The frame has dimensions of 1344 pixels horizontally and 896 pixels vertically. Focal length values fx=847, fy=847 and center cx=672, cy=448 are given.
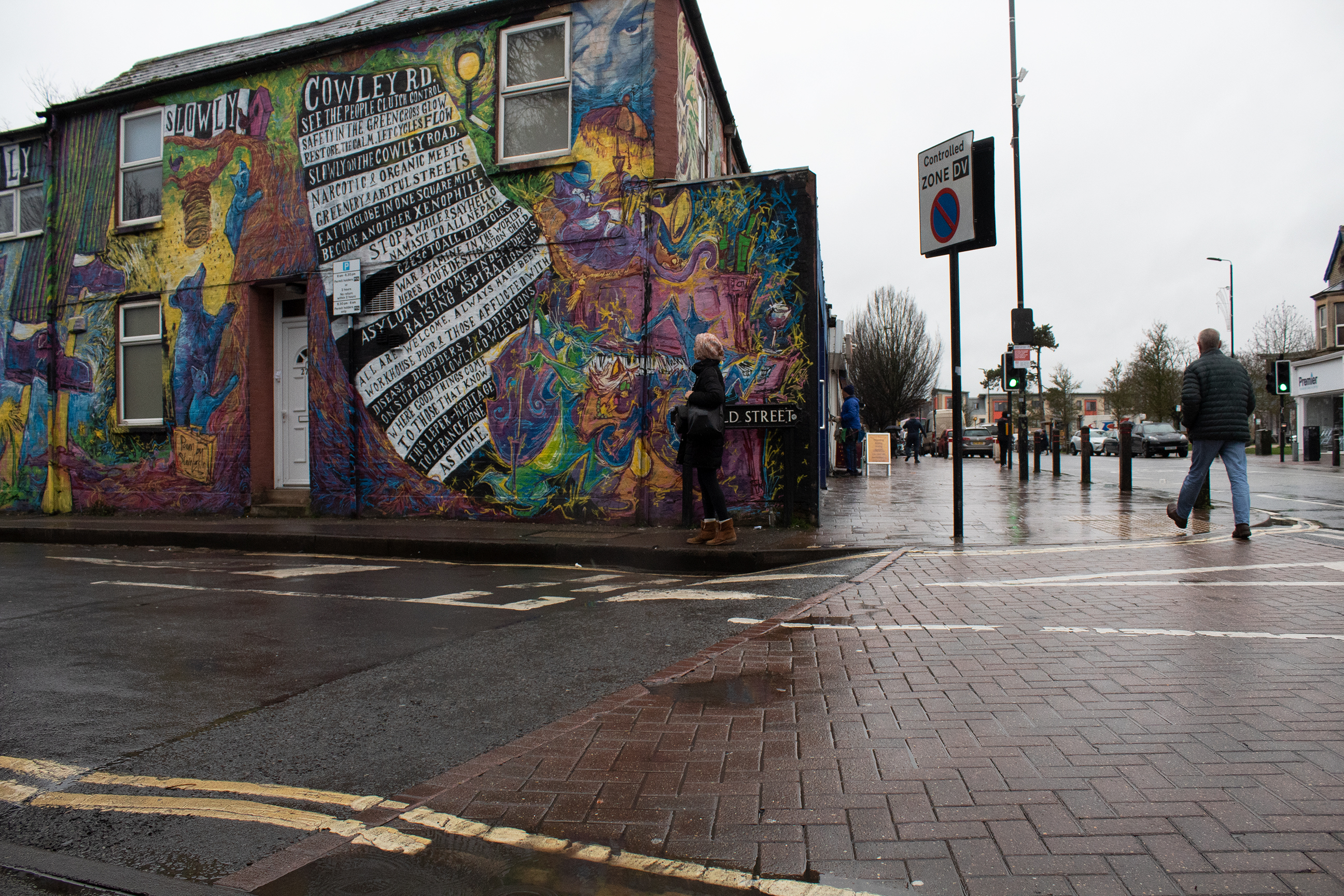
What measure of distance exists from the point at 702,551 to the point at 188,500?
8726 mm

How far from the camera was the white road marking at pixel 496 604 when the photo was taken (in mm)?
5746

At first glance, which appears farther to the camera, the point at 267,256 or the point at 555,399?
the point at 267,256

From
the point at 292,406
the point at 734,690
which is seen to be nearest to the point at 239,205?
the point at 292,406

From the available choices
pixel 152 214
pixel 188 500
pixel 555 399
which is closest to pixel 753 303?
pixel 555 399

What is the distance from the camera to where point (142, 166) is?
12.9 m

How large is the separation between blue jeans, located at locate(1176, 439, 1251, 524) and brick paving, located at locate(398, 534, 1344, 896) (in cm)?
325

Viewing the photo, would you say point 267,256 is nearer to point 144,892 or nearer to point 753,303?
point 753,303

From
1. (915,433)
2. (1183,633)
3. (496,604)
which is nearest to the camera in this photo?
(1183,633)

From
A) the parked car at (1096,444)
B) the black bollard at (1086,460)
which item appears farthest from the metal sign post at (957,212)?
the parked car at (1096,444)

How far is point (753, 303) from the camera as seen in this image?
9.14m

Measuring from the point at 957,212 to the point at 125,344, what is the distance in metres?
12.2

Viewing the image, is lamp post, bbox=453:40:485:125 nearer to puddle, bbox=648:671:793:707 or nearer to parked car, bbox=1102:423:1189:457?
puddle, bbox=648:671:793:707

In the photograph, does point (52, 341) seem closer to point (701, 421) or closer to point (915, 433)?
point (701, 421)

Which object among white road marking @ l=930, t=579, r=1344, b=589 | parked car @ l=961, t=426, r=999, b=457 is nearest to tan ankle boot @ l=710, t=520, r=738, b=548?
white road marking @ l=930, t=579, r=1344, b=589
